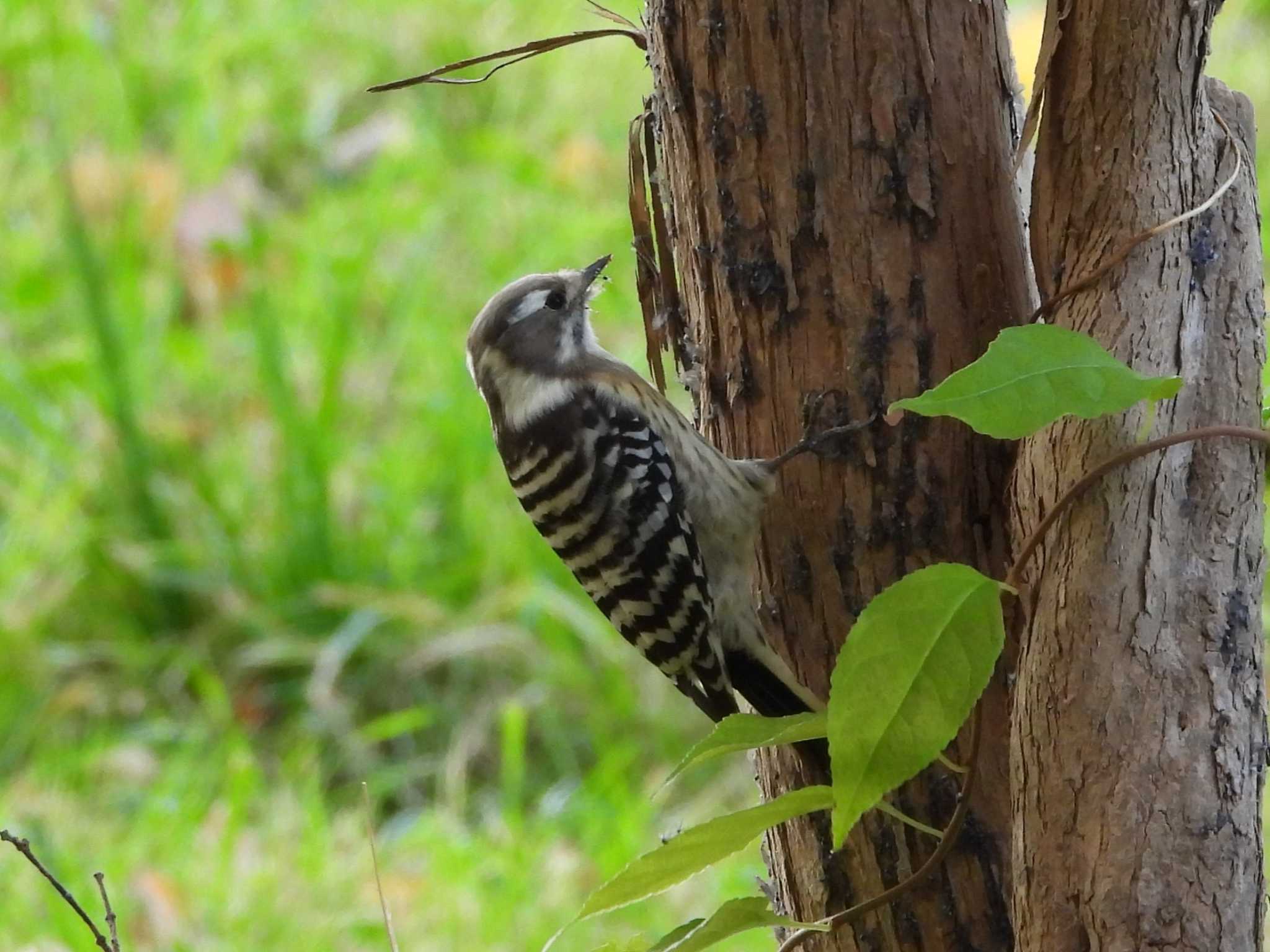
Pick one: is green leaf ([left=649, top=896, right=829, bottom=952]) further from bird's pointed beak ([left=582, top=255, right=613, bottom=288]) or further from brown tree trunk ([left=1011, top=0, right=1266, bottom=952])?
bird's pointed beak ([left=582, top=255, right=613, bottom=288])

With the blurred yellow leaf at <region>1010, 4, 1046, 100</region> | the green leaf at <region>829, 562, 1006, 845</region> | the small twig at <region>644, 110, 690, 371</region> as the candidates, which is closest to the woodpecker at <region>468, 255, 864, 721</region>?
the small twig at <region>644, 110, 690, 371</region>

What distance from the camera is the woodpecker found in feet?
8.00

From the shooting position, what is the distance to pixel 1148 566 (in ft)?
4.68

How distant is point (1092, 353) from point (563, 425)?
1.58m

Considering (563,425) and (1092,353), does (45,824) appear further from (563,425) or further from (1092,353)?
(1092,353)

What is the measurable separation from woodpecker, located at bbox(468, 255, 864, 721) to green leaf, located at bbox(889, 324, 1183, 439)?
2.82ft

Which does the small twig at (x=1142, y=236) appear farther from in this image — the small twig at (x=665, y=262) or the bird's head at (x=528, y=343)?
the bird's head at (x=528, y=343)

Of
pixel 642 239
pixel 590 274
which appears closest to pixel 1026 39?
pixel 590 274

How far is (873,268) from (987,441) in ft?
0.79

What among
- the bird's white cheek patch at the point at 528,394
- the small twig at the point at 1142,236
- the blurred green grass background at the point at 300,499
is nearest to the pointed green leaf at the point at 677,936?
the small twig at the point at 1142,236

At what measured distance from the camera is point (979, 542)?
1.78 m

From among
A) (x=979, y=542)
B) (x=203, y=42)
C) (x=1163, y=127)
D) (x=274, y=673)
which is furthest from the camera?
(x=203, y=42)

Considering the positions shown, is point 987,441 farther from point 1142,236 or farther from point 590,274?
point 590,274

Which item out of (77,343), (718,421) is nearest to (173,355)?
(77,343)
